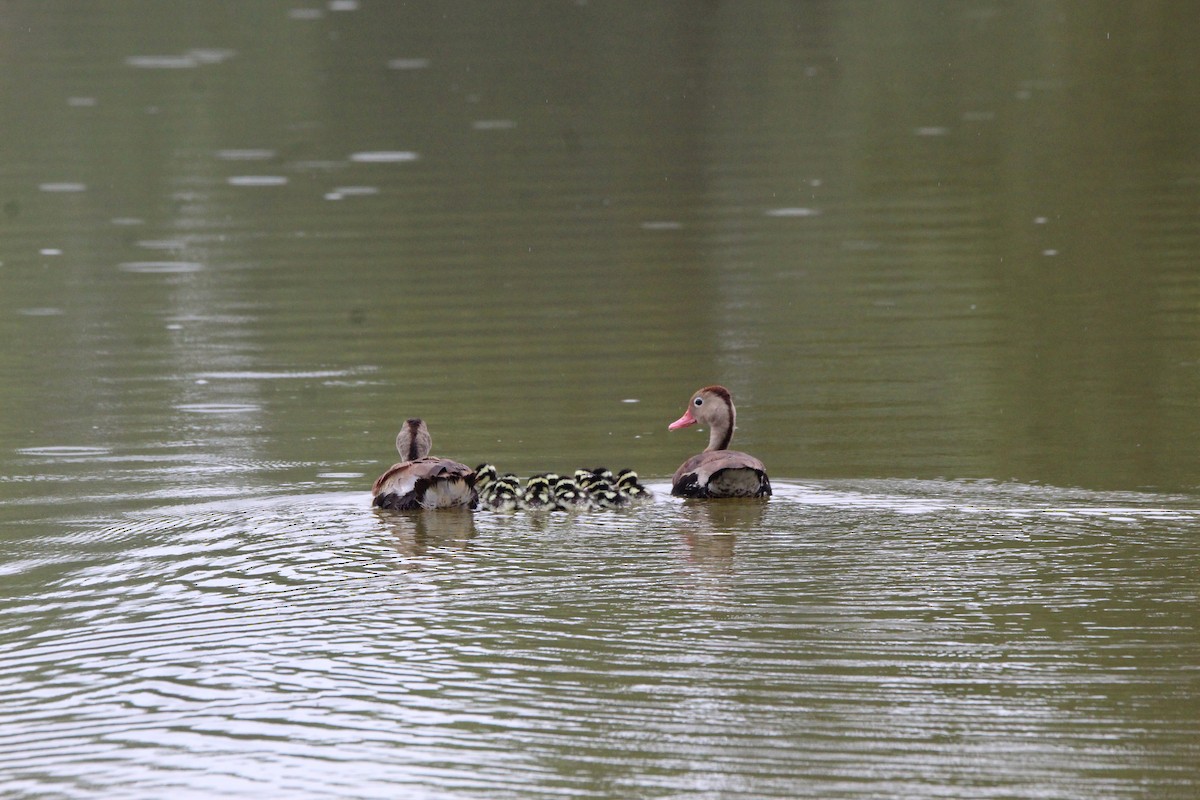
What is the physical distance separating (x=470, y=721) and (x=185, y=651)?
1.49 m

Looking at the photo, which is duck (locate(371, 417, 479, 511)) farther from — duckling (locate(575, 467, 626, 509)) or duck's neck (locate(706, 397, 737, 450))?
duck's neck (locate(706, 397, 737, 450))

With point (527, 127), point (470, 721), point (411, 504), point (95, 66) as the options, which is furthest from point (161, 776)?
point (95, 66)

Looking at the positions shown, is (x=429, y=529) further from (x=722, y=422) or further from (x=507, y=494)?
(x=722, y=422)

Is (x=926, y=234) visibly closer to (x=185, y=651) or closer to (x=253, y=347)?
(x=253, y=347)

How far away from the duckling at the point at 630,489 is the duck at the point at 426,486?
778 millimetres

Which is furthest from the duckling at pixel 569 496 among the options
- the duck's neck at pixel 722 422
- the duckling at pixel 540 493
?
the duck's neck at pixel 722 422

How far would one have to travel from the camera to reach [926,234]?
20.0 metres

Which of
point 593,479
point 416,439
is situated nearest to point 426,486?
point 416,439

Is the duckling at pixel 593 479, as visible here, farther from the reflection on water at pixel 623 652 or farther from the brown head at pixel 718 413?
the brown head at pixel 718 413

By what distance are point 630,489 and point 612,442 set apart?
1.93 meters

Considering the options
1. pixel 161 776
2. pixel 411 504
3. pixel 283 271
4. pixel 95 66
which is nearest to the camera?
pixel 161 776

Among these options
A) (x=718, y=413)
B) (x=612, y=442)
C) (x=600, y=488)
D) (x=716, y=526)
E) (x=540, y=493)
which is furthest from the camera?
(x=612, y=442)

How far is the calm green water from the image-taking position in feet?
20.3

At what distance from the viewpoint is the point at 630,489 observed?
9.79 meters
